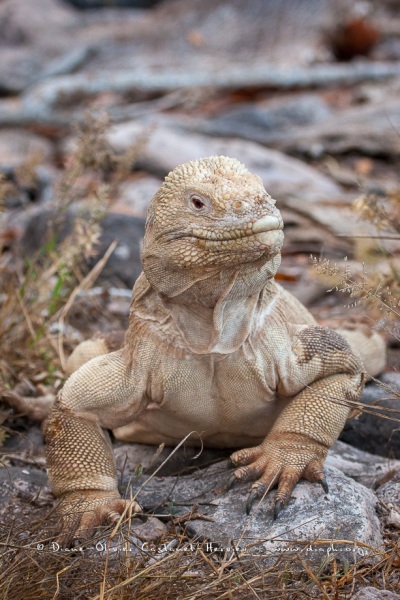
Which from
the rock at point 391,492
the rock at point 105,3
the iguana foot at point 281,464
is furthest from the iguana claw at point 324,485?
the rock at point 105,3

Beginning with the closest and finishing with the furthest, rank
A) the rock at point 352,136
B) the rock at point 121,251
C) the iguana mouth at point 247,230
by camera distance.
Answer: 1. the iguana mouth at point 247,230
2. the rock at point 121,251
3. the rock at point 352,136

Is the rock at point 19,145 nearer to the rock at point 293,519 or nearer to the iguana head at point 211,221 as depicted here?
the iguana head at point 211,221

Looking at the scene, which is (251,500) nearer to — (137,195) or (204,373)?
(204,373)

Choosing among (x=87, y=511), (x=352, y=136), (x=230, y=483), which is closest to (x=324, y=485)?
(x=230, y=483)

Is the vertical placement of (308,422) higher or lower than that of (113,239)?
higher

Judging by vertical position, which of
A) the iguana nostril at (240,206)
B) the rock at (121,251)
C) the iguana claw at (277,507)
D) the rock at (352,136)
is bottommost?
the rock at (352,136)
